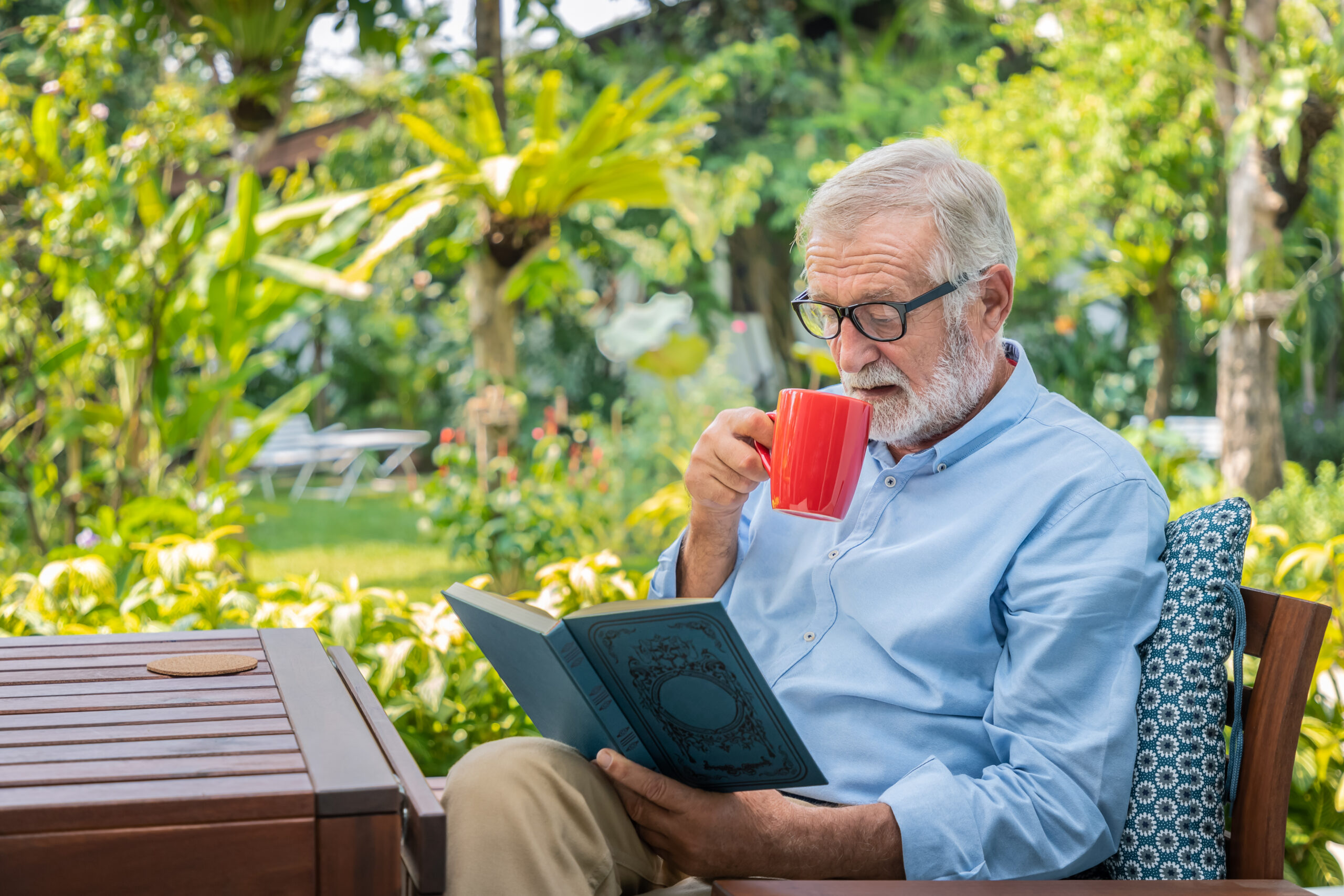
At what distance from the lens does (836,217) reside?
1.73 m

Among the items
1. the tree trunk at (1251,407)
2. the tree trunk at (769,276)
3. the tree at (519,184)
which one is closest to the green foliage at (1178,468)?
the tree trunk at (1251,407)

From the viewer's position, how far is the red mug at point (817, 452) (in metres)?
1.50

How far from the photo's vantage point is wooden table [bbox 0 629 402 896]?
1021 millimetres

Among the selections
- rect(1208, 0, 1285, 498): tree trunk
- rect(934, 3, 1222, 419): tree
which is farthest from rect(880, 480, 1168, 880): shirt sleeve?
rect(934, 3, 1222, 419): tree

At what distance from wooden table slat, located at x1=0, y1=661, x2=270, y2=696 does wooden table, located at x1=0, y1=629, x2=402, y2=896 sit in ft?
0.45

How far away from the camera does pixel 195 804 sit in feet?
3.41

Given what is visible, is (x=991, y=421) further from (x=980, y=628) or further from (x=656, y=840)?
(x=656, y=840)

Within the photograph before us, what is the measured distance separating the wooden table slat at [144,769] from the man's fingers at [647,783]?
40cm

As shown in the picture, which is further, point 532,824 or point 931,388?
point 931,388

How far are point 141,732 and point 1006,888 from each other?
981 mm

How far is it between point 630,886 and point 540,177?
3.68 metres

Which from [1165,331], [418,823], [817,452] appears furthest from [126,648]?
[1165,331]

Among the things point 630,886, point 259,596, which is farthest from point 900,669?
point 259,596

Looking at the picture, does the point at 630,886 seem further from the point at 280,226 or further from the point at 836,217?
the point at 280,226
